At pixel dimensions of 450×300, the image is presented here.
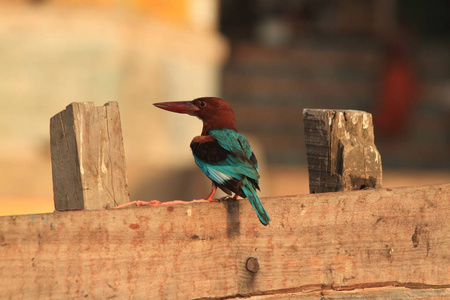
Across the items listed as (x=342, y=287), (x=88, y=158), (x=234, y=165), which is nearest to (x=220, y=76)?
(x=234, y=165)

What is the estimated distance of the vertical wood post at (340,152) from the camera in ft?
9.04

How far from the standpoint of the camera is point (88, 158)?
2.38m

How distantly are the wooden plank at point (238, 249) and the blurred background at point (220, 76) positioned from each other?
5.30 meters

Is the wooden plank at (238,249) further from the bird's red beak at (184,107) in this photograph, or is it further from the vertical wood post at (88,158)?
the bird's red beak at (184,107)

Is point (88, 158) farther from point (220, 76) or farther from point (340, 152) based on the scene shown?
point (220, 76)

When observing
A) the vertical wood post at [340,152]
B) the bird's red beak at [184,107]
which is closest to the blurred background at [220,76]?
the bird's red beak at [184,107]

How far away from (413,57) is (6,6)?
8675 mm

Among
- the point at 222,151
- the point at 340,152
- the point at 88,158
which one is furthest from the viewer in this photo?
the point at 222,151

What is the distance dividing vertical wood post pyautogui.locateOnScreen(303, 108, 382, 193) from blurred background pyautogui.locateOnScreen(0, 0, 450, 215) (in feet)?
16.8

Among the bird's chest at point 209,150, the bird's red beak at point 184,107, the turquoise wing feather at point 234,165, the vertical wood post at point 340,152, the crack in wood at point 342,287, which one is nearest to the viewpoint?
the crack in wood at point 342,287

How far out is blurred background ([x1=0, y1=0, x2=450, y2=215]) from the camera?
9227mm

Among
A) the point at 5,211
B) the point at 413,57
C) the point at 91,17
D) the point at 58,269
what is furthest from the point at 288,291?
the point at 413,57

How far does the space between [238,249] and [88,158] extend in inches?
21.4

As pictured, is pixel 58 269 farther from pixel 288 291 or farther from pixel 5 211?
pixel 5 211
